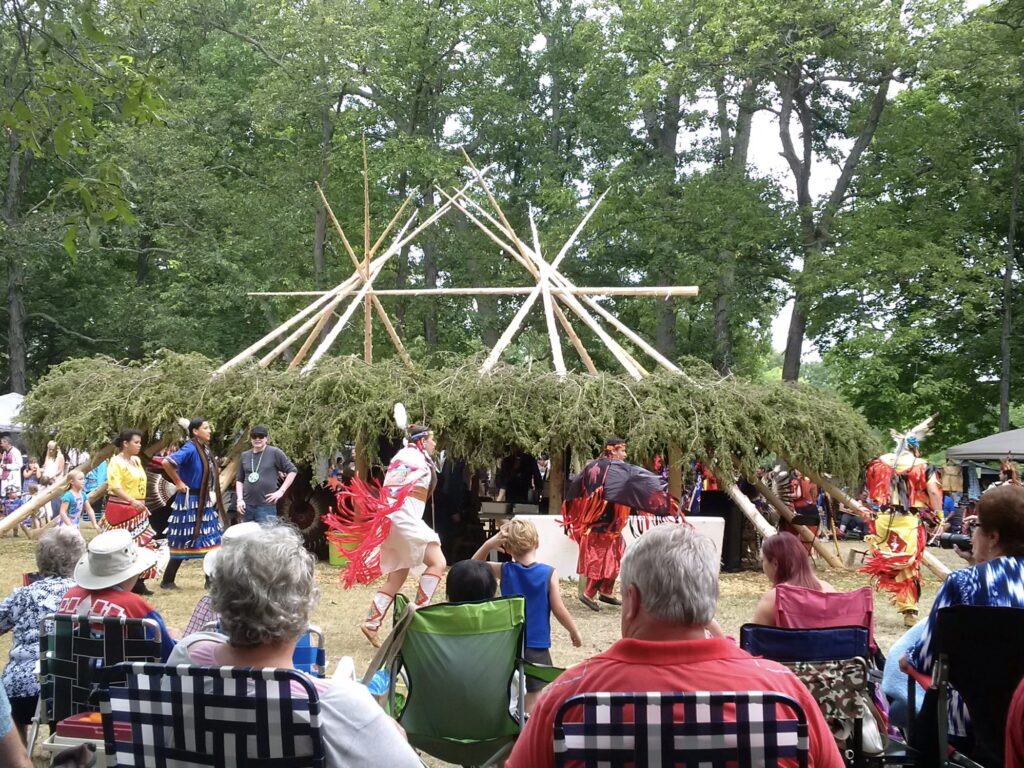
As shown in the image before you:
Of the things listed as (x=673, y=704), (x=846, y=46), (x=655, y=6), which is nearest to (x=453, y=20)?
(x=655, y=6)

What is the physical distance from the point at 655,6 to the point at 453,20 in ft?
17.0

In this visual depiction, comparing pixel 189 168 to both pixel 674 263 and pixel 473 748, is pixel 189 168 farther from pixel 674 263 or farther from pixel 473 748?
pixel 473 748

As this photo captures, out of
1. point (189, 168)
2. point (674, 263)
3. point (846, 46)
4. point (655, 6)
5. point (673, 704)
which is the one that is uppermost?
point (655, 6)

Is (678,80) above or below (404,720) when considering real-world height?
above

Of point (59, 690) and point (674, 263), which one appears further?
point (674, 263)

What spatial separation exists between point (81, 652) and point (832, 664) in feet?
8.47

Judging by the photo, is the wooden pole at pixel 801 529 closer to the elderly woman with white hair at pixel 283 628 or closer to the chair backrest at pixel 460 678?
the chair backrest at pixel 460 678

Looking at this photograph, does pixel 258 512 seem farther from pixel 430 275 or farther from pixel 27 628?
pixel 430 275

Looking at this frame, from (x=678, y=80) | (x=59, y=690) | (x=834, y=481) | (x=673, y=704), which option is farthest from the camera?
(x=678, y=80)

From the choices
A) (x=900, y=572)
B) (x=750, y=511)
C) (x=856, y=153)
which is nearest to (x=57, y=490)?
(x=750, y=511)

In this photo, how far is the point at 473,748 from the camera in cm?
401

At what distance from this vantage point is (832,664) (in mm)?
3740

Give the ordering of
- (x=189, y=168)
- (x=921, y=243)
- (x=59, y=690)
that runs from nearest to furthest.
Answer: (x=59, y=690)
(x=921, y=243)
(x=189, y=168)

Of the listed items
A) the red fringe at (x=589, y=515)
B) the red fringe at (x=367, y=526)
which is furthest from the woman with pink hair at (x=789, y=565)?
the red fringe at (x=589, y=515)
